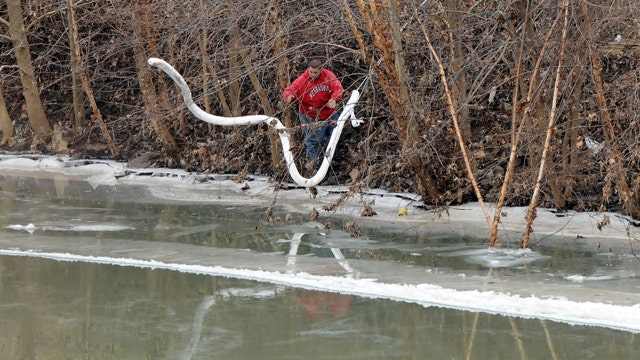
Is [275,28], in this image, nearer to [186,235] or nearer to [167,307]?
[186,235]

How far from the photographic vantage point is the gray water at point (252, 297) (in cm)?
707

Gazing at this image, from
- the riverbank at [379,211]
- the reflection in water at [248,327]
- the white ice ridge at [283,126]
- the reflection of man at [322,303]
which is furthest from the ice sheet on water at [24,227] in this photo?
the reflection of man at [322,303]

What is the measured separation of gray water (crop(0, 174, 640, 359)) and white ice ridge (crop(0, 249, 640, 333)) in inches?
4.9

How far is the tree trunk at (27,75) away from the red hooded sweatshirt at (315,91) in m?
8.68

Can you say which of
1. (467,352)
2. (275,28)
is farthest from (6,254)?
(467,352)

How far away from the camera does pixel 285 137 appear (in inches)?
493

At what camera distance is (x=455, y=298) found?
321 inches

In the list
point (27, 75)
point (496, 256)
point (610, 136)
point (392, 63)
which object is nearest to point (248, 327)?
point (496, 256)

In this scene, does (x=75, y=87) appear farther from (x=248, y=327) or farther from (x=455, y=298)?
(x=455, y=298)

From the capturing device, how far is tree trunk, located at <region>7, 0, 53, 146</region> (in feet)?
65.0

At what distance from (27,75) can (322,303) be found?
13.6 meters

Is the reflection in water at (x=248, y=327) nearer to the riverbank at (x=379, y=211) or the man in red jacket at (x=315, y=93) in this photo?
the riverbank at (x=379, y=211)

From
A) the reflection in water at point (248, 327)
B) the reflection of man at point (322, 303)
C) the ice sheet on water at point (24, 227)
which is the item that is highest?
the ice sheet on water at point (24, 227)

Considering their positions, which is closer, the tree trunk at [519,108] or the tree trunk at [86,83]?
the tree trunk at [519,108]
